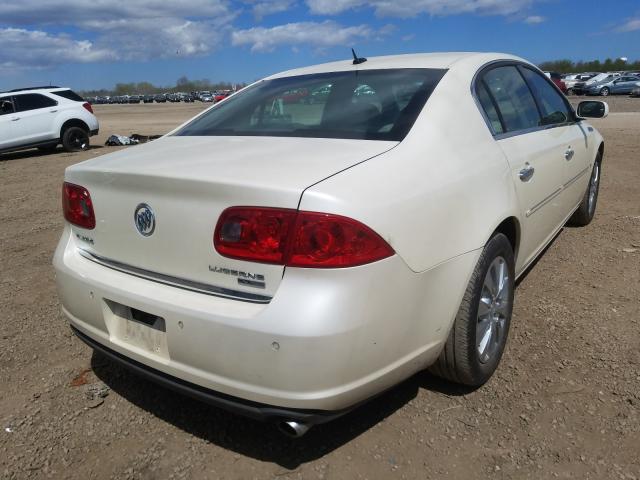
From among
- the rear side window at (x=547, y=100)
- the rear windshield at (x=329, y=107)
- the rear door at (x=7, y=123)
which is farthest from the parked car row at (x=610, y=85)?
the rear windshield at (x=329, y=107)

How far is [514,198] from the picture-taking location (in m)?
2.69

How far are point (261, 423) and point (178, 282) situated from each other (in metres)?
0.84

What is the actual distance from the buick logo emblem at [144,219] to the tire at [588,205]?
13.3 ft

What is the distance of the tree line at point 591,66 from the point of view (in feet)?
271

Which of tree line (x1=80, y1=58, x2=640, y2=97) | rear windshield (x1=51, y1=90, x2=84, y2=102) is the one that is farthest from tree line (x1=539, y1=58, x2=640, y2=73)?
rear windshield (x1=51, y1=90, x2=84, y2=102)

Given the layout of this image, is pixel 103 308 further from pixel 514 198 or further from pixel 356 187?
pixel 514 198

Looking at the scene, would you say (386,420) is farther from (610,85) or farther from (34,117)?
(610,85)

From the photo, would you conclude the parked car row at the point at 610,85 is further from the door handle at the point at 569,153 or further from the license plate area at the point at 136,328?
the license plate area at the point at 136,328

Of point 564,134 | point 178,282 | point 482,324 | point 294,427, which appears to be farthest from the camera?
point 564,134

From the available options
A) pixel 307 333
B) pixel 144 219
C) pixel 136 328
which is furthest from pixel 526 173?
Result: pixel 136 328

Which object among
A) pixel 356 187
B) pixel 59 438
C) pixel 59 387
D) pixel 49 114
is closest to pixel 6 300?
pixel 59 387

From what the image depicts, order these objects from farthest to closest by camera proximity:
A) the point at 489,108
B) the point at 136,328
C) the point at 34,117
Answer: the point at 34,117 < the point at 489,108 < the point at 136,328

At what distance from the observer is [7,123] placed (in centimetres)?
1265

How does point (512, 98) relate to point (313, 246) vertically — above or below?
above
